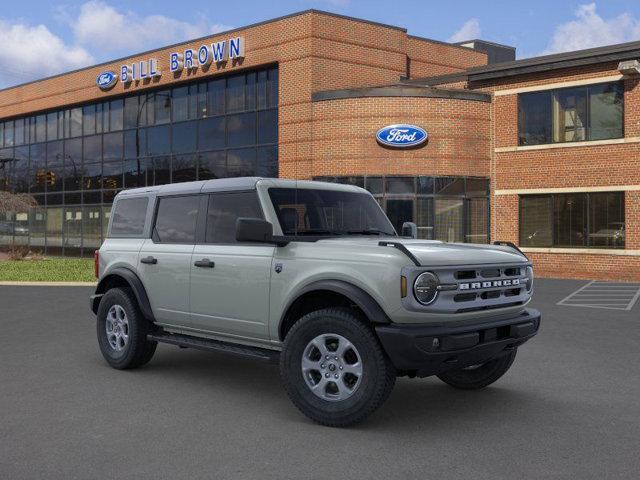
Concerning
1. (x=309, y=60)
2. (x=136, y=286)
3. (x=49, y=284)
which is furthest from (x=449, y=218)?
(x=136, y=286)

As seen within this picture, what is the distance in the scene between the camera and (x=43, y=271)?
23938 millimetres

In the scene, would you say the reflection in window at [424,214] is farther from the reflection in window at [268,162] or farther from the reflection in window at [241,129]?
the reflection in window at [241,129]

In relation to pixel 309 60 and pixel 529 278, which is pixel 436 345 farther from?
pixel 309 60

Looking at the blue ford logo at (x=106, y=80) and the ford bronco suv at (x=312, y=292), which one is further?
the blue ford logo at (x=106, y=80)

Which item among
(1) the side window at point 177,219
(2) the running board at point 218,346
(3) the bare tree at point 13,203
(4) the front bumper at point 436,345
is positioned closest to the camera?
(4) the front bumper at point 436,345

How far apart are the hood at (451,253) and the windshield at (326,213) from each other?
37cm

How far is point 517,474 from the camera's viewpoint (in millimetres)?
4246

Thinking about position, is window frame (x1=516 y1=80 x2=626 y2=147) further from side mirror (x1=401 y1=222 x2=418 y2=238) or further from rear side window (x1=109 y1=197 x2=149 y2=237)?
rear side window (x1=109 y1=197 x2=149 y2=237)

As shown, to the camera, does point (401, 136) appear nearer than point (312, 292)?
No

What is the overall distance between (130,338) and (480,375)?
12.0 feet

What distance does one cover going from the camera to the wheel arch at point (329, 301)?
16.6 ft

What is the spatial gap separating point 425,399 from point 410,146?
17847 millimetres

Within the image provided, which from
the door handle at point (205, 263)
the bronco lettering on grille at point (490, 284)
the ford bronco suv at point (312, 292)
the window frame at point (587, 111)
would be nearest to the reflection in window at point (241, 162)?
the window frame at point (587, 111)

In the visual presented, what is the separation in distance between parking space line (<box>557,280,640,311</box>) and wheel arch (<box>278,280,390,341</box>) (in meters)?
9.90
